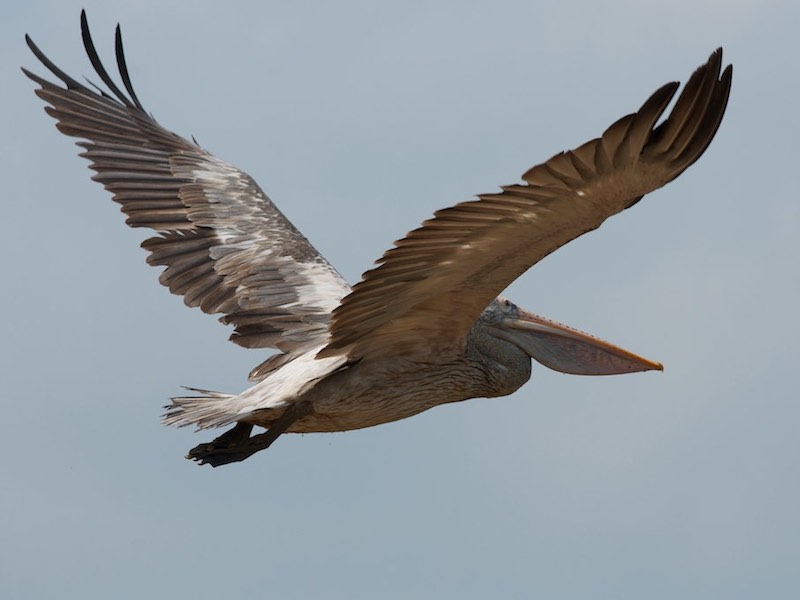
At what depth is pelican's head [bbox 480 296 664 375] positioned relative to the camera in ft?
25.1

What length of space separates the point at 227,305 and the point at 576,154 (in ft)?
9.92

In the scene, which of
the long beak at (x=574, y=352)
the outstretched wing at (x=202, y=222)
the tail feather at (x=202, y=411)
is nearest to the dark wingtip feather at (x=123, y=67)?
the outstretched wing at (x=202, y=222)

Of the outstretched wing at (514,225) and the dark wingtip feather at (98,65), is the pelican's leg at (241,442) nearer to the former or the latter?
the outstretched wing at (514,225)

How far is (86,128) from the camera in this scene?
9.63m

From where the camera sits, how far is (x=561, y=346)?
7805 mm

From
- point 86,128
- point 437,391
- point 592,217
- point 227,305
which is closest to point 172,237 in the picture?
point 227,305

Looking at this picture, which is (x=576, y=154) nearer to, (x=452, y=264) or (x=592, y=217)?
(x=592, y=217)

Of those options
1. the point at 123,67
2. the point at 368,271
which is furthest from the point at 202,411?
the point at 123,67

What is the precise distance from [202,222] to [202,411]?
69.6 inches

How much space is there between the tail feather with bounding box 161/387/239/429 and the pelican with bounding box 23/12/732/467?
0.04 feet

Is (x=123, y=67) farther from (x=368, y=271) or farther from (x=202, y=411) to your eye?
(x=368, y=271)

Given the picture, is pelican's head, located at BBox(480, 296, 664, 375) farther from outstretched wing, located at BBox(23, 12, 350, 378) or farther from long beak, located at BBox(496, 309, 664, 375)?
outstretched wing, located at BBox(23, 12, 350, 378)

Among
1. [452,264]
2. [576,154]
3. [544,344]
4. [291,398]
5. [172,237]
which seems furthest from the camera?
[172,237]

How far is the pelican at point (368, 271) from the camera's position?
564 centimetres
